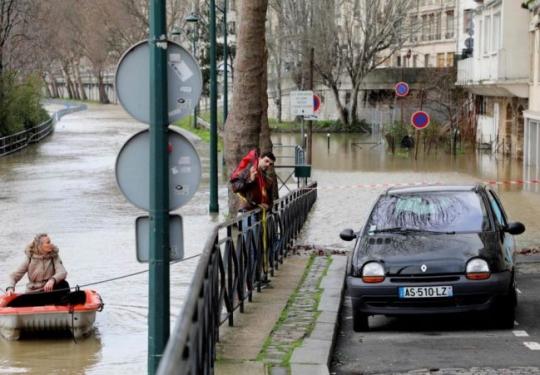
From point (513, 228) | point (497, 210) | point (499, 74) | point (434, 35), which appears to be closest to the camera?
point (513, 228)

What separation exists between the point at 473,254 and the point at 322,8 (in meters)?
59.4

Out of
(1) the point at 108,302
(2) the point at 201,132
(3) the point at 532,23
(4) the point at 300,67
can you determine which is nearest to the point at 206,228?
(1) the point at 108,302

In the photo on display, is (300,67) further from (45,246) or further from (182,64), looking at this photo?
(182,64)

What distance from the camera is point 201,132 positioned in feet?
221

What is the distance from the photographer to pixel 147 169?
8.02 metres

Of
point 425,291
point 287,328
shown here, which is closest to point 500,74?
point 425,291

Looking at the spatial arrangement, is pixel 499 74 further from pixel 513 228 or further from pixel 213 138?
pixel 513 228

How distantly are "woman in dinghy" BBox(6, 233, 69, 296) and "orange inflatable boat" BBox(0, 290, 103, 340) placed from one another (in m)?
0.29

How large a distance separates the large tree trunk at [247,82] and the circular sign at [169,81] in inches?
574

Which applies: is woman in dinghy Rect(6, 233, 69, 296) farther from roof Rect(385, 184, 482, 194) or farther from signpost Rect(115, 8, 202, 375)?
signpost Rect(115, 8, 202, 375)

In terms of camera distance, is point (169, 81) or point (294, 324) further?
point (294, 324)

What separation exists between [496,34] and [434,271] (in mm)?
36173

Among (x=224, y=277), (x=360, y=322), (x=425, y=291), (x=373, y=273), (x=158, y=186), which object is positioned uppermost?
(x=158, y=186)

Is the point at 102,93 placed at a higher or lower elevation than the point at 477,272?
higher
